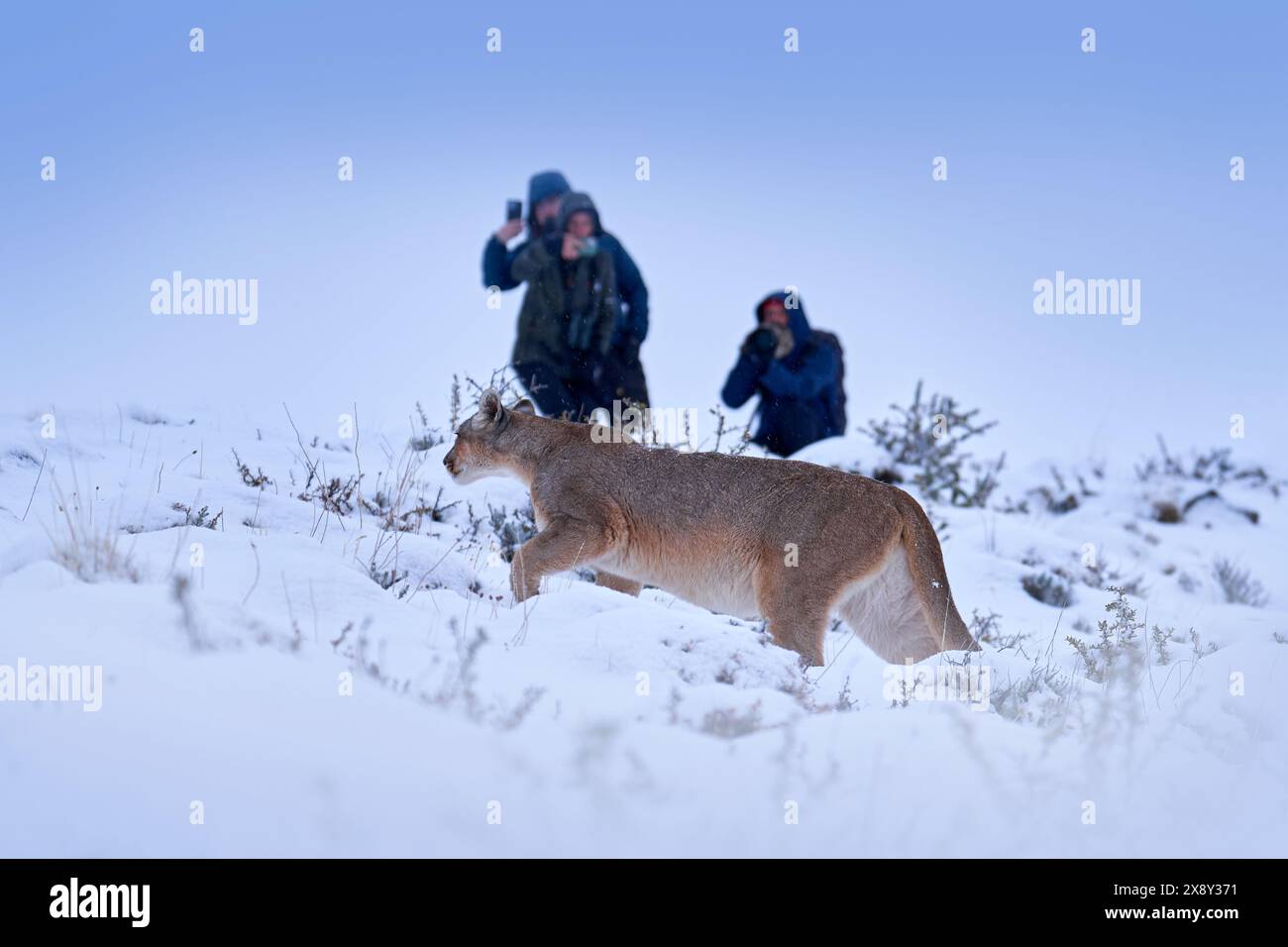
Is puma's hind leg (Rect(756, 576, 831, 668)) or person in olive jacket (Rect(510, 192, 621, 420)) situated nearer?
puma's hind leg (Rect(756, 576, 831, 668))

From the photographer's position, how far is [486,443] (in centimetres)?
803

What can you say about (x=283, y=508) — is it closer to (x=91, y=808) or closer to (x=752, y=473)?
(x=752, y=473)

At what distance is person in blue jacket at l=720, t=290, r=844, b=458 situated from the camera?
1410cm

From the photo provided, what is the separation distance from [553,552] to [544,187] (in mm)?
7647

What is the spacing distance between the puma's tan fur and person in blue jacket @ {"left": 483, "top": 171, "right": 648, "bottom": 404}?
17.7 feet

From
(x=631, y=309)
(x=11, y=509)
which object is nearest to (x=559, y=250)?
(x=631, y=309)

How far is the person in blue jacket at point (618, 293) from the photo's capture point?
12906mm

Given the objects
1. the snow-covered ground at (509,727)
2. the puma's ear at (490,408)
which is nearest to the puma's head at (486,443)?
the puma's ear at (490,408)

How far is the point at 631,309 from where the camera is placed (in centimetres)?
1311

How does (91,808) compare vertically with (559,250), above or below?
below

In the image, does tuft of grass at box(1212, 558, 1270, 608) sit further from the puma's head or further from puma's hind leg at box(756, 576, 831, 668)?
the puma's head
